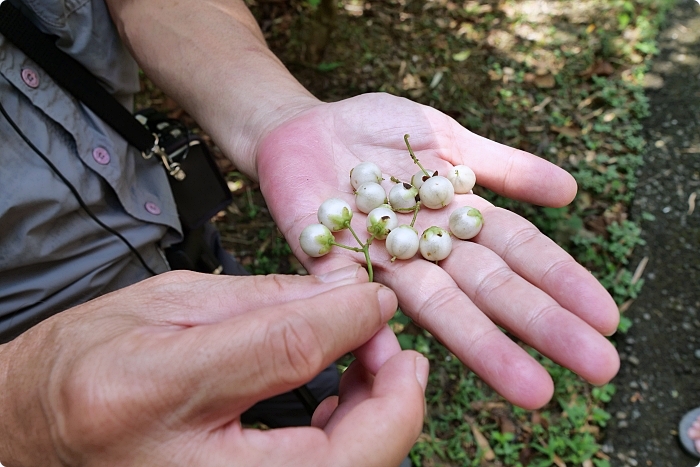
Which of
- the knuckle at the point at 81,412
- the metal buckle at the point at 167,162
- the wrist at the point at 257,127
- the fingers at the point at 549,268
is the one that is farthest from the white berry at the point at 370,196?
the knuckle at the point at 81,412

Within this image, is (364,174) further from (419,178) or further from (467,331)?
(467,331)

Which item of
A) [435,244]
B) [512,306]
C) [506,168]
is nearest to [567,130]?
[506,168]

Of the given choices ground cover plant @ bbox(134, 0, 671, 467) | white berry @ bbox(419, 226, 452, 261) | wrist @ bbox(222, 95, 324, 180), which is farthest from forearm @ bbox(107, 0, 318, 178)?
ground cover plant @ bbox(134, 0, 671, 467)

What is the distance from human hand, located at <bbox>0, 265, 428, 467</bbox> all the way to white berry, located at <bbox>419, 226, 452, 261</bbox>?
46 centimetres

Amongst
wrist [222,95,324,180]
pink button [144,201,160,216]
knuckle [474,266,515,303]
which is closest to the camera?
knuckle [474,266,515,303]

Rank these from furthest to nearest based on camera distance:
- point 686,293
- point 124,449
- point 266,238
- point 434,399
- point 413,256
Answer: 1. point 266,238
2. point 686,293
3. point 434,399
4. point 413,256
5. point 124,449

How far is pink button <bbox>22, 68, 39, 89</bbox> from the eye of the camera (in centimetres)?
162

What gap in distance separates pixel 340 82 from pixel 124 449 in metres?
3.78

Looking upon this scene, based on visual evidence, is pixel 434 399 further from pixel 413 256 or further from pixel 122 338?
pixel 122 338

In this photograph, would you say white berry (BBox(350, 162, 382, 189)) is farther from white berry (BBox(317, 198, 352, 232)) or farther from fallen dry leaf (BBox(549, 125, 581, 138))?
fallen dry leaf (BBox(549, 125, 581, 138))

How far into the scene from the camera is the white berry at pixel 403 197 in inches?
71.6

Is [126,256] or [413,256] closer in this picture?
[413,256]

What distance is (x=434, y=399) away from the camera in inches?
114

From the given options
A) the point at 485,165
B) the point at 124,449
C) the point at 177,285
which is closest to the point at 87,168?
the point at 177,285
